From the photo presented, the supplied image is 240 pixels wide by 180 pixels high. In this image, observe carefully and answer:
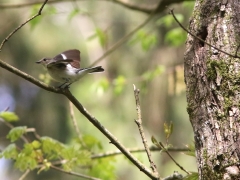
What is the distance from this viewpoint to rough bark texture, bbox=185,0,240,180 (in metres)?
1.64

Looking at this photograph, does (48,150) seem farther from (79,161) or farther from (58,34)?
(58,34)

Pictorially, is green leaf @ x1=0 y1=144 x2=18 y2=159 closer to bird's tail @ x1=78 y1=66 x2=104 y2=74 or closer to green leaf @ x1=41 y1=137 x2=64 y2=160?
green leaf @ x1=41 y1=137 x2=64 y2=160

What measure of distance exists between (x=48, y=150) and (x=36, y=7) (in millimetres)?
1841

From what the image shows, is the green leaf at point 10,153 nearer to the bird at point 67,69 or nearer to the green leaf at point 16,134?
the green leaf at point 16,134

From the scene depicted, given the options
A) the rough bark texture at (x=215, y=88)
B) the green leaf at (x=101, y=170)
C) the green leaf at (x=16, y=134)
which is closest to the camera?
the rough bark texture at (x=215, y=88)

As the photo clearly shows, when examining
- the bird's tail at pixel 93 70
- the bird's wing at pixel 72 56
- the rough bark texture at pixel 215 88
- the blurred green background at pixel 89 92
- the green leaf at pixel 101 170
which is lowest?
the rough bark texture at pixel 215 88

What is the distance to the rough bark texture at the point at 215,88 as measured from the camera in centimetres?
164

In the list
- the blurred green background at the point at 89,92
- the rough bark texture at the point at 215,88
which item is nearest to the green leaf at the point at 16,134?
the rough bark texture at the point at 215,88

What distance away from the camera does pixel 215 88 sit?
1746mm

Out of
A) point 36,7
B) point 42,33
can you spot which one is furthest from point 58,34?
point 36,7

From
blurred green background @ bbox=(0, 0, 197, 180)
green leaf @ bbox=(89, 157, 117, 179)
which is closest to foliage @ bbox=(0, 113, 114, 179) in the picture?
green leaf @ bbox=(89, 157, 117, 179)

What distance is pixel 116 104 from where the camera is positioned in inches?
325

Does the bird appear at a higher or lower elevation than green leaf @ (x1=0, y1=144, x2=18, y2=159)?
higher

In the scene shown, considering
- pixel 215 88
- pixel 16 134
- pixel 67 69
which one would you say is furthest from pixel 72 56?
pixel 215 88
